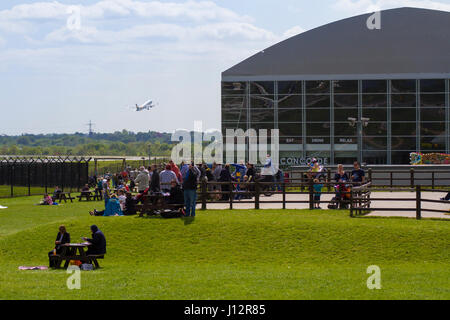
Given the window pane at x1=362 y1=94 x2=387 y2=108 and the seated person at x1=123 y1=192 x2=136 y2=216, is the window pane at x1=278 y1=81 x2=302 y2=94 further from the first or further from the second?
the seated person at x1=123 y1=192 x2=136 y2=216

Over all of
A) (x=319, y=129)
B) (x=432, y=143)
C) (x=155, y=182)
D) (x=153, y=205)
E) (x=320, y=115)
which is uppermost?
(x=320, y=115)

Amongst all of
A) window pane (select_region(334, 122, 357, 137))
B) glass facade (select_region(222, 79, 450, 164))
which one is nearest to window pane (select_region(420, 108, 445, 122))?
glass facade (select_region(222, 79, 450, 164))

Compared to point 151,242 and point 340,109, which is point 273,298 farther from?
point 340,109

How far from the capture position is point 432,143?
55531 millimetres

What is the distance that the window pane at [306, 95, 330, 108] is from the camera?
56.2 m

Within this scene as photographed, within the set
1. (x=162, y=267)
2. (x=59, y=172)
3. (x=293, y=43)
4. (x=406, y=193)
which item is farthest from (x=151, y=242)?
(x=293, y=43)

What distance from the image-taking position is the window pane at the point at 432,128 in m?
55.5

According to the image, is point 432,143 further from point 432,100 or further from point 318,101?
point 318,101

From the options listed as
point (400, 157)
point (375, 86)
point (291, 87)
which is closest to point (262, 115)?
point (291, 87)

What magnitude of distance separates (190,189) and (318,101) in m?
35.6

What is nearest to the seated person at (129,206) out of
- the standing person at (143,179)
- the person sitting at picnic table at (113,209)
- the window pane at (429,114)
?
the person sitting at picnic table at (113,209)

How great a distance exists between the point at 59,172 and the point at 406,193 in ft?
89.2

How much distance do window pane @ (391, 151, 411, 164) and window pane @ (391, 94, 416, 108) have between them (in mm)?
3845

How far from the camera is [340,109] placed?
56.0 m
